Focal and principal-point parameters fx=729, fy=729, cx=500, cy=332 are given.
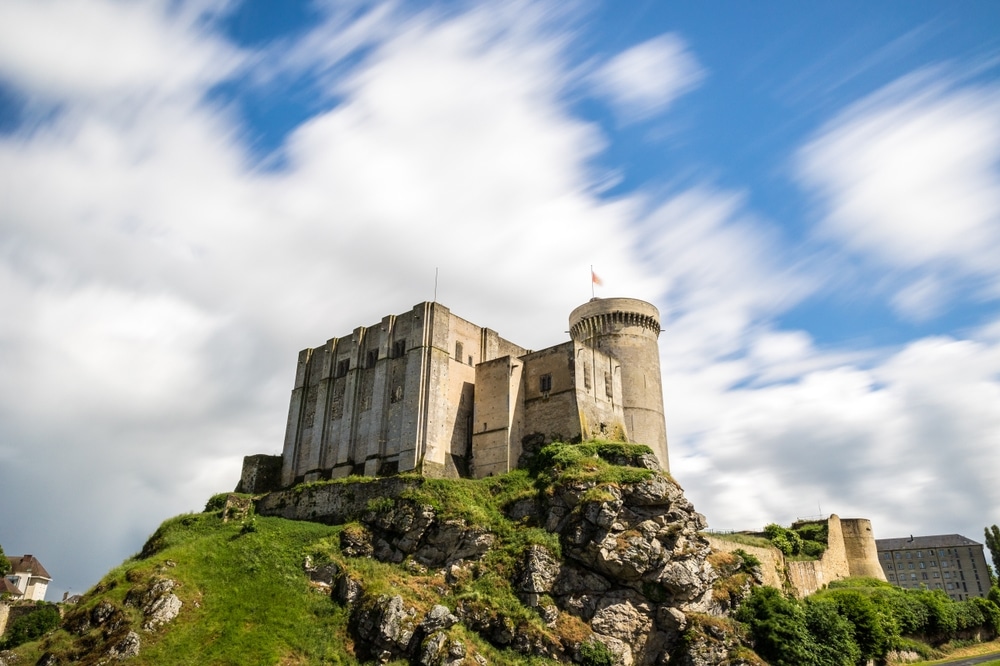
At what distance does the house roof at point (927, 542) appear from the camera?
107500 mm

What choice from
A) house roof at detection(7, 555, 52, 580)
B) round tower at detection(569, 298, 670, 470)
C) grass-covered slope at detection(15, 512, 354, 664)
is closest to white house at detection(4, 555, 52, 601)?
house roof at detection(7, 555, 52, 580)

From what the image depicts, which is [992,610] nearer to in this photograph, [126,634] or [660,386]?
[660,386]

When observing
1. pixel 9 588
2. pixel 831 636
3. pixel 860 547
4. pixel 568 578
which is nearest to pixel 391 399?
pixel 568 578

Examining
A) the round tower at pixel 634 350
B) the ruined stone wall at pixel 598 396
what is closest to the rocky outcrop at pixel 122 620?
the ruined stone wall at pixel 598 396

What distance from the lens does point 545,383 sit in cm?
4806

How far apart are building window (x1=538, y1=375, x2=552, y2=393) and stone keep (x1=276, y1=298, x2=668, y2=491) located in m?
0.09

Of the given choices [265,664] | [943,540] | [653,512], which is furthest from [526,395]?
[943,540]

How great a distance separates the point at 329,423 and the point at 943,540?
99.7 meters

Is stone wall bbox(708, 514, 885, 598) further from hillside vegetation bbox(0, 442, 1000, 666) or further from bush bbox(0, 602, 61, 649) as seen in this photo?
bush bbox(0, 602, 61, 649)

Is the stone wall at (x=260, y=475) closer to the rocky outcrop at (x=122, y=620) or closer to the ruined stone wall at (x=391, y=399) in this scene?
the ruined stone wall at (x=391, y=399)

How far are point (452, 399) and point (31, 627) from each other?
2650cm

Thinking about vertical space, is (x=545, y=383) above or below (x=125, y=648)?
above

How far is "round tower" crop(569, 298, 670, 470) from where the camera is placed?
176ft

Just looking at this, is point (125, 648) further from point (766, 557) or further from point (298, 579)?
point (766, 557)
